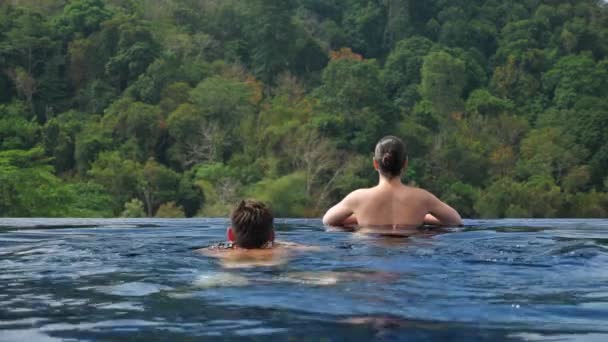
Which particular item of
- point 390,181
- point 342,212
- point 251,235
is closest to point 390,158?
point 390,181

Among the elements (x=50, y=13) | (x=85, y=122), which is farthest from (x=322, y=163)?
(x=50, y=13)

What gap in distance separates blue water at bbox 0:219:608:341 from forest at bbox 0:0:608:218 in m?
26.3

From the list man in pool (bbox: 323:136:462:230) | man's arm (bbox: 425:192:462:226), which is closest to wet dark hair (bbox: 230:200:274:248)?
man in pool (bbox: 323:136:462:230)

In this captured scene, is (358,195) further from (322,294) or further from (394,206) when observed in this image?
(322,294)

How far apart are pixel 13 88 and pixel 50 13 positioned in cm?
1121

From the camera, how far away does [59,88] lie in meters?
45.3

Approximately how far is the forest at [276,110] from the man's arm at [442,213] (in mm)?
25431

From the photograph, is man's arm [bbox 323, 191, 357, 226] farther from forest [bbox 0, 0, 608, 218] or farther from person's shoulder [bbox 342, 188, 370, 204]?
forest [bbox 0, 0, 608, 218]

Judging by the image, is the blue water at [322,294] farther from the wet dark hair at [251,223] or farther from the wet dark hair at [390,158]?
the wet dark hair at [390,158]

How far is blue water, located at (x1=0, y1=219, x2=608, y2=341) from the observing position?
2.99 metres

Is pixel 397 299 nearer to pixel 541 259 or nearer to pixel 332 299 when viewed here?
pixel 332 299

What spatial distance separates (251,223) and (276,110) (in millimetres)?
37016

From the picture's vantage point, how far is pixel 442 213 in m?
6.57

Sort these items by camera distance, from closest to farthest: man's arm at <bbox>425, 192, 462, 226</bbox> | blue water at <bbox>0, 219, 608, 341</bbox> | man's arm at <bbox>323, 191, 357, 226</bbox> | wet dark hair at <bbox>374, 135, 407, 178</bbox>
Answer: blue water at <bbox>0, 219, 608, 341</bbox> < wet dark hair at <bbox>374, 135, 407, 178</bbox> < man's arm at <bbox>425, 192, 462, 226</bbox> < man's arm at <bbox>323, 191, 357, 226</bbox>
